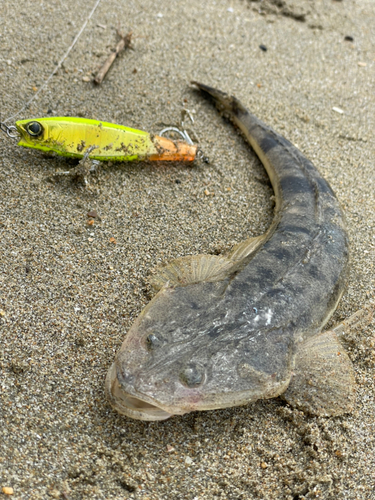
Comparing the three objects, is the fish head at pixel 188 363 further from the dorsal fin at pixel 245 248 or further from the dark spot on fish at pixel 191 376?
the dorsal fin at pixel 245 248

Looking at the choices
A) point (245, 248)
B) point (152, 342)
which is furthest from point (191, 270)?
point (152, 342)

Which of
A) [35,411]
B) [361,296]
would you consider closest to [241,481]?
[35,411]

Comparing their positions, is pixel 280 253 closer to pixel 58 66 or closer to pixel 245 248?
pixel 245 248

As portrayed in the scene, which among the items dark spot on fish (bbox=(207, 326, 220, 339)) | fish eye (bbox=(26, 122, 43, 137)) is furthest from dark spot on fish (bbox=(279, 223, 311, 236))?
fish eye (bbox=(26, 122, 43, 137))

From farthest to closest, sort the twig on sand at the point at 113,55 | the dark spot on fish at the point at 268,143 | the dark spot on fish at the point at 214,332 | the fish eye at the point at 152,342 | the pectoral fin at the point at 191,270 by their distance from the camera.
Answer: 1. the twig on sand at the point at 113,55
2. the dark spot on fish at the point at 268,143
3. the pectoral fin at the point at 191,270
4. the dark spot on fish at the point at 214,332
5. the fish eye at the point at 152,342

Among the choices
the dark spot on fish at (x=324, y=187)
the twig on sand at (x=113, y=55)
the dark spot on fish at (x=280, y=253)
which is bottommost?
the dark spot on fish at (x=280, y=253)

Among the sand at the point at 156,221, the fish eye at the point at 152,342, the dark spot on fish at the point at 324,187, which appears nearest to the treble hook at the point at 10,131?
the sand at the point at 156,221

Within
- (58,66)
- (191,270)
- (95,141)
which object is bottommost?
(191,270)
